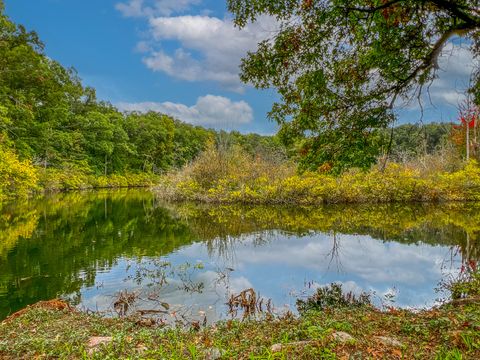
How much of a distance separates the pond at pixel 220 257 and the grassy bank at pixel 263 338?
1516 mm

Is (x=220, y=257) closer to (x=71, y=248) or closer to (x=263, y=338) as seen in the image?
(x=71, y=248)

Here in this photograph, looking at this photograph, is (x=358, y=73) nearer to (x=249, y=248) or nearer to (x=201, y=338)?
(x=201, y=338)

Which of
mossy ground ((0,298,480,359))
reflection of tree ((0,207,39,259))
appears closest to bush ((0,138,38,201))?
reflection of tree ((0,207,39,259))

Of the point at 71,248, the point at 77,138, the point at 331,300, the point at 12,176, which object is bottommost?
the point at 331,300

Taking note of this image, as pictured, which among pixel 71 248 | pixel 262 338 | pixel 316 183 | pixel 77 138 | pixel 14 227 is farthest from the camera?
pixel 77 138

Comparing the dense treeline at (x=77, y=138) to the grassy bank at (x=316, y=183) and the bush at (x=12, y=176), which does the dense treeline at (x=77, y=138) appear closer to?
the bush at (x=12, y=176)

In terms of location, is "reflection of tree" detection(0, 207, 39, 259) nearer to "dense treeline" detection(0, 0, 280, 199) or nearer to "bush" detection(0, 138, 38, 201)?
"bush" detection(0, 138, 38, 201)

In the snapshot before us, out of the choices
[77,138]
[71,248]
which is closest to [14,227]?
[71,248]

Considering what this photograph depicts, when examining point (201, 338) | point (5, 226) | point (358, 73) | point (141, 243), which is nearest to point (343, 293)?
point (201, 338)

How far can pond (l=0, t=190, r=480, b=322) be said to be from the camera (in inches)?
309

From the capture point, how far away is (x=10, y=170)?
2569 centimetres

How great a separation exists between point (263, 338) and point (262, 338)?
2cm

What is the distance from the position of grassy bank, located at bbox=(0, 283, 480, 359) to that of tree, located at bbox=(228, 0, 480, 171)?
11.6ft

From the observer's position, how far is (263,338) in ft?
14.8
